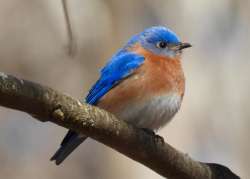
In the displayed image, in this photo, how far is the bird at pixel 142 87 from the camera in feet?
17.4

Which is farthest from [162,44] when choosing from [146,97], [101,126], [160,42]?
[101,126]

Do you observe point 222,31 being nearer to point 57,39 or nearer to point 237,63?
point 237,63

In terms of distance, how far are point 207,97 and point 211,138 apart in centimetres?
51

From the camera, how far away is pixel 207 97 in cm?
837

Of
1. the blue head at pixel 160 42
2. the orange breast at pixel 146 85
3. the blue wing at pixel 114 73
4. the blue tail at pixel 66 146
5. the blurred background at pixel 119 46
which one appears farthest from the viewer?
the blurred background at pixel 119 46

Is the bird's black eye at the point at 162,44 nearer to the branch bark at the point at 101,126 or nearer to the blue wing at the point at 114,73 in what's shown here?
the blue wing at the point at 114,73

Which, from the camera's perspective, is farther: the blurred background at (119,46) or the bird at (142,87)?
the blurred background at (119,46)

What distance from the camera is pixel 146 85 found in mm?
5379

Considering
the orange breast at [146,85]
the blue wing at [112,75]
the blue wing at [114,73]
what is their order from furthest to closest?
the blue wing at [114,73] → the blue wing at [112,75] → the orange breast at [146,85]

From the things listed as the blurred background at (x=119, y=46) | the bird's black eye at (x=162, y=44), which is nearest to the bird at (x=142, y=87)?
the bird's black eye at (x=162, y=44)

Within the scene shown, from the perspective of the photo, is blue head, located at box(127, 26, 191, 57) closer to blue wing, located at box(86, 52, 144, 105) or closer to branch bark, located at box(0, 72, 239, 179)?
blue wing, located at box(86, 52, 144, 105)

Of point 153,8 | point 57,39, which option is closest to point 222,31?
point 153,8

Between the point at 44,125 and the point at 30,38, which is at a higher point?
the point at 30,38

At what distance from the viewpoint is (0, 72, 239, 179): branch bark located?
343cm
